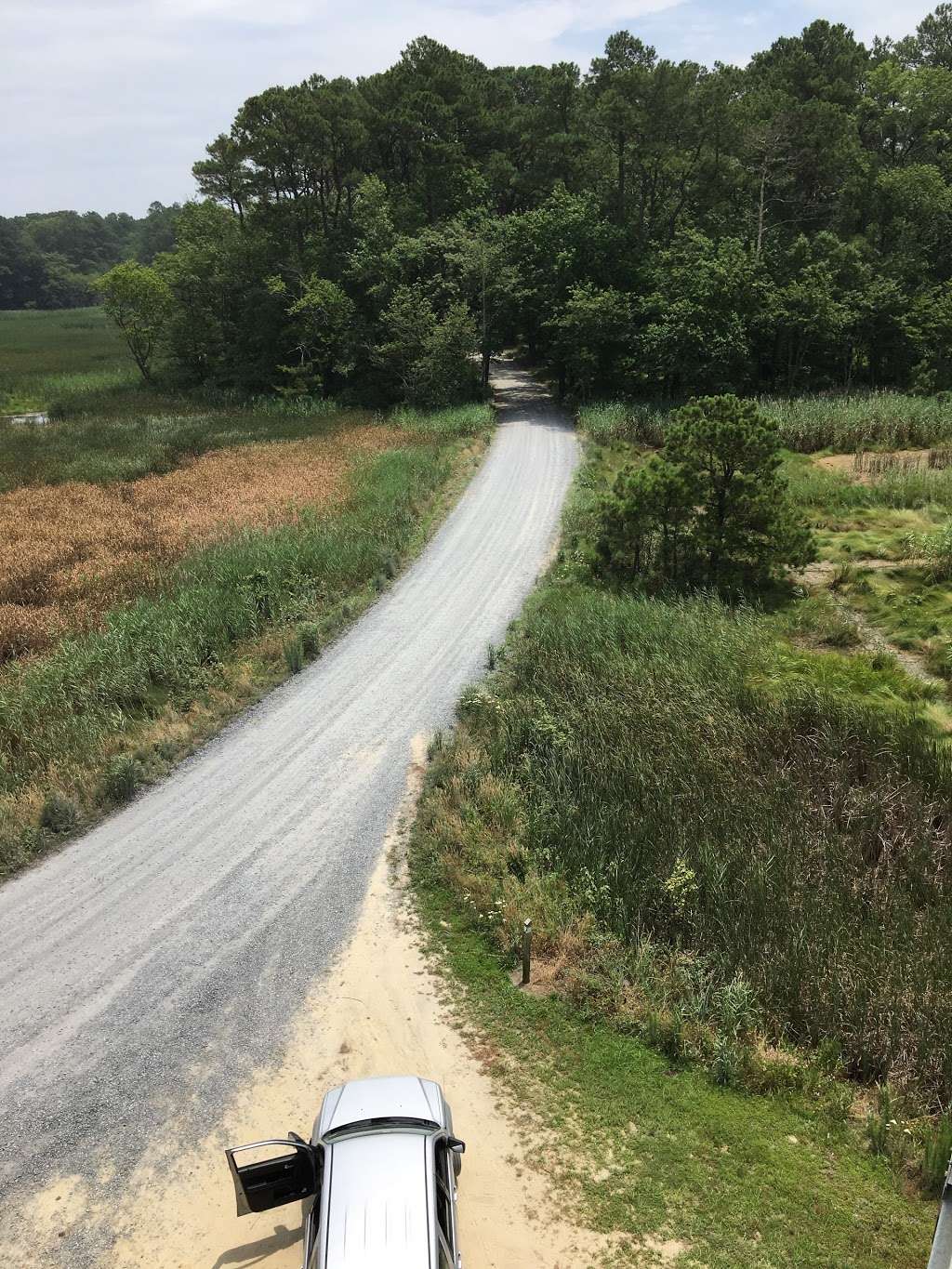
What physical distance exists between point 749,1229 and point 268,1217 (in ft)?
13.9

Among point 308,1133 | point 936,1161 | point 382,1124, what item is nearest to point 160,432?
point 308,1133

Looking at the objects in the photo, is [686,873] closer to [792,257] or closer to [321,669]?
[321,669]

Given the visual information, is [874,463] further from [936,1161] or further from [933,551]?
[936,1161]

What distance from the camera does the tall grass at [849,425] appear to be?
29.8 meters

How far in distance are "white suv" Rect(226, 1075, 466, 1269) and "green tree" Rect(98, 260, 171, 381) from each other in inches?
2287

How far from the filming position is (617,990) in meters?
8.78

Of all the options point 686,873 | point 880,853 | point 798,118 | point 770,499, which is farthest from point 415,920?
point 798,118

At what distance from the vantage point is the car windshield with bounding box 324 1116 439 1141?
20.2 ft

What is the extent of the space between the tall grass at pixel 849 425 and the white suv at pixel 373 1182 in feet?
88.3

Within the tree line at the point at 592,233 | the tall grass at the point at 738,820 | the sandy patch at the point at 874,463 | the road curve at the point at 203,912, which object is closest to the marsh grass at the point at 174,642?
the road curve at the point at 203,912

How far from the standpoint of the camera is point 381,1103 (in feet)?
21.4

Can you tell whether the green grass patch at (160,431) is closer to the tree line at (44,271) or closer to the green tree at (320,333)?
the green tree at (320,333)

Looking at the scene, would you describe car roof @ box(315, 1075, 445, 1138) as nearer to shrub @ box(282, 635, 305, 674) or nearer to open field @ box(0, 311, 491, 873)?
open field @ box(0, 311, 491, 873)

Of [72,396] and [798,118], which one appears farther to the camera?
[72,396]
